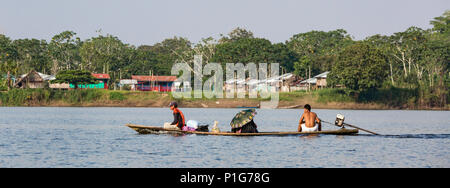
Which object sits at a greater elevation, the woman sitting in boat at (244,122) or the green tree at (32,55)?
the green tree at (32,55)

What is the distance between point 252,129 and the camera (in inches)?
1120

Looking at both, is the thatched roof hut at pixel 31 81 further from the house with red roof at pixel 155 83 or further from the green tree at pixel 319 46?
the green tree at pixel 319 46

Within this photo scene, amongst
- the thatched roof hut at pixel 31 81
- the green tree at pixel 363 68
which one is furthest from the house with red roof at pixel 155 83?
the green tree at pixel 363 68

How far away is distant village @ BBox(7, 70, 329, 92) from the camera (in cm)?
9200

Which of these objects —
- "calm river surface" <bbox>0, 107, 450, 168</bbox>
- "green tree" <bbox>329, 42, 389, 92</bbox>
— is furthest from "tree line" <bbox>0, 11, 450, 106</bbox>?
"calm river surface" <bbox>0, 107, 450, 168</bbox>

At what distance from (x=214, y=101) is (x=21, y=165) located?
64073 millimetres

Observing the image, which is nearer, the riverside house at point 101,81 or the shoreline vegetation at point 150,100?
the shoreline vegetation at point 150,100

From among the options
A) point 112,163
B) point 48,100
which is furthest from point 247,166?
point 48,100

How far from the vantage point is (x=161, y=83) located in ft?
348

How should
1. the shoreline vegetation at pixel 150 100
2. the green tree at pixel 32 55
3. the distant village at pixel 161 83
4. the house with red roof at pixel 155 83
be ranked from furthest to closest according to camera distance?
the green tree at pixel 32 55
the house with red roof at pixel 155 83
the distant village at pixel 161 83
the shoreline vegetation at pixel 150 100

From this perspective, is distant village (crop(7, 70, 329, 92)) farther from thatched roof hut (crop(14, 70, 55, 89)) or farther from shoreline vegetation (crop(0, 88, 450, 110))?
shoreline vegetation (crop(0, 88, 450, 110))

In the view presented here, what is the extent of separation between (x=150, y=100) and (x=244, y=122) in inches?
2307

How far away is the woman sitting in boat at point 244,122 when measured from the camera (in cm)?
2762

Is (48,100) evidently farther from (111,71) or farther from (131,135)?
(131,135)
